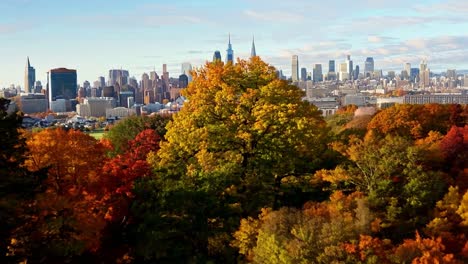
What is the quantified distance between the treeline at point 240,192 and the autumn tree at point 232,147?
0.15 feet

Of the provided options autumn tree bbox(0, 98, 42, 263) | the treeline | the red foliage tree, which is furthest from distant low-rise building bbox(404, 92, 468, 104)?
autumn tree bbox(0, 98, 42, 263)

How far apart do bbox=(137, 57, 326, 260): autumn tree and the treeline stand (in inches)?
1.8

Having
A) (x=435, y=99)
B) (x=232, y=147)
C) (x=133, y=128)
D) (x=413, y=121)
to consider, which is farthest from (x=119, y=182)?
(x=435, y=99)

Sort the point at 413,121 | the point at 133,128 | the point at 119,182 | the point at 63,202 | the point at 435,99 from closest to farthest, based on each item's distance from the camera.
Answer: the point at 63,202 → the point at 119,182 → the point at 413,121 → the point at 133,128 → the point at 435,99

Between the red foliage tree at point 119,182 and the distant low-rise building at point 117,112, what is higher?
the red foliage tree at point 119,182

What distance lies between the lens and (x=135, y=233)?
21516 mm

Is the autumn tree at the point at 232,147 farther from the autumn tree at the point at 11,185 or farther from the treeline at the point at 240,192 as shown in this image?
the autumn tree at the point at 11,185

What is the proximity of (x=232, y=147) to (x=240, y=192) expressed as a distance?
176cm

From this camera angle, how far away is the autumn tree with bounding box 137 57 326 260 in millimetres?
21188

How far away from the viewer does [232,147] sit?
22719 millimetres

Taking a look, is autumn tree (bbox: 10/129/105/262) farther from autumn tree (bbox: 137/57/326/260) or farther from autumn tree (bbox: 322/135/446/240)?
autumn tree (bbox: 322/135/446/240)

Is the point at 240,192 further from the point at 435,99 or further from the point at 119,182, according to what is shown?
the point at 435,99

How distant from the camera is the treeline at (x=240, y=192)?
18344mm

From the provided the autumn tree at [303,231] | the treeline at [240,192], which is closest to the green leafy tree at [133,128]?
the treeline at [240,192]
